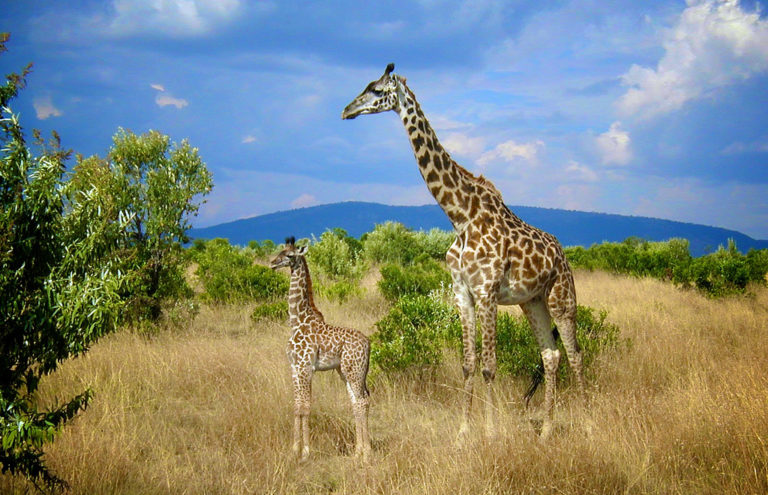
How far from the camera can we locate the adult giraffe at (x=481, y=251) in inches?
262

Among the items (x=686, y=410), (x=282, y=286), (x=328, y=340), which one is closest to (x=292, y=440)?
(x=328, y=340)

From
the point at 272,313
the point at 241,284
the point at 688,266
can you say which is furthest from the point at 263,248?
the point at 688,266

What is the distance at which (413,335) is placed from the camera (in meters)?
9.23

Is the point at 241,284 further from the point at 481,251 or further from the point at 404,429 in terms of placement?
the point at 481,251

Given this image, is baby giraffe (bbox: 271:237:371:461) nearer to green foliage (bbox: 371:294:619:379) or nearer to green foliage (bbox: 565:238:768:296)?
green foliage (bbox: 371:294:619:379)

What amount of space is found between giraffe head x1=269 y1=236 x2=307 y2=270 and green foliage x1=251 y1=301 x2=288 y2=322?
6.48 metres

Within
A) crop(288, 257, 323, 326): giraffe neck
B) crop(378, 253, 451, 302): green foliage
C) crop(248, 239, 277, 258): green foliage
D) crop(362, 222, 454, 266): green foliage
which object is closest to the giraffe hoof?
crop(288, 257, 323, 326): giraffe neck

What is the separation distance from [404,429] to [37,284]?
163 inches

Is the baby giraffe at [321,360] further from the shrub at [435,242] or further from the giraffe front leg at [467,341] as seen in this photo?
the shrub at [435,242]

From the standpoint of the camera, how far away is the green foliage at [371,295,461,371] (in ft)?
29.0

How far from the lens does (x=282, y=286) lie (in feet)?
49.7

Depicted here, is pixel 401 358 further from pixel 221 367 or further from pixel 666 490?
pixel 666 490

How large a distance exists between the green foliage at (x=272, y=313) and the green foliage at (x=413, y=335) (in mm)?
2785

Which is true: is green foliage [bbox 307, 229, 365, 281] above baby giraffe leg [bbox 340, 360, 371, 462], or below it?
above
